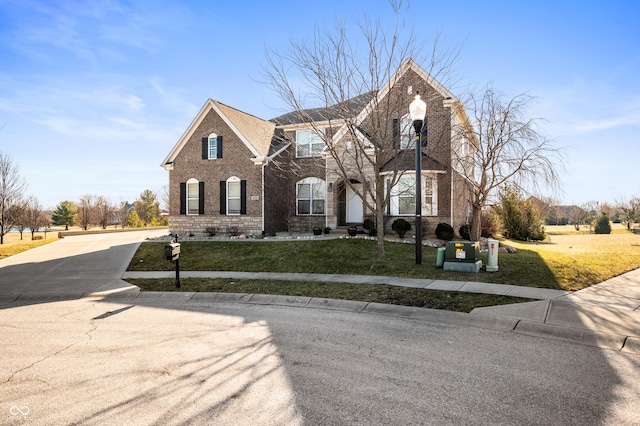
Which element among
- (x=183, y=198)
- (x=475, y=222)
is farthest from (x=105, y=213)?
(x=475, y=222)

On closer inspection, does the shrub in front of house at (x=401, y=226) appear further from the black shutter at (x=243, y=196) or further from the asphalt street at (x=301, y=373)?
the asphalt street at (x=301, y=373)

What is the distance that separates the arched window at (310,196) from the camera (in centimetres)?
2381

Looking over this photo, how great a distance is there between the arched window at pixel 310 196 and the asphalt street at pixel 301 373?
16312 mm

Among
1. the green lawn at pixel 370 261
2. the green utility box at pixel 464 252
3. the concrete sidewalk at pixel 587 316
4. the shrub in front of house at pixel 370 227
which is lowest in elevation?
the concrete sidewalk at pixel 587 316

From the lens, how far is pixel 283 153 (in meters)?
25.4

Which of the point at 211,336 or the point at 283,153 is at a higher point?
the point at 283,153

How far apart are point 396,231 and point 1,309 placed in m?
15.1

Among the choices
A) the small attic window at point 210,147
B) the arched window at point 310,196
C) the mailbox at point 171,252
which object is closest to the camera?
the mailbox at point 171,252

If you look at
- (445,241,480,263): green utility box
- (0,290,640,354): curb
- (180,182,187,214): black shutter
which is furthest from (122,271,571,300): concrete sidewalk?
(180,182,187,214): black shutter

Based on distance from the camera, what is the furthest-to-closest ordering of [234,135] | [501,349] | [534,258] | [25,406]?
[234,135], [534,258], [501,349], [25,406]

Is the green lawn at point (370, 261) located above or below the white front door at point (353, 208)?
below

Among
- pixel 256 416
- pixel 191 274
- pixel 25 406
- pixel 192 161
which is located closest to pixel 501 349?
pixel 256 416

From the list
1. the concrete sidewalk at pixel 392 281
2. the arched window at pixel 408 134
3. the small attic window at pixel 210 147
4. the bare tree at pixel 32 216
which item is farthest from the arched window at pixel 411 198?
the bare tree at pixel 32 216

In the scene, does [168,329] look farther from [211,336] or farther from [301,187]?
[301,187]
